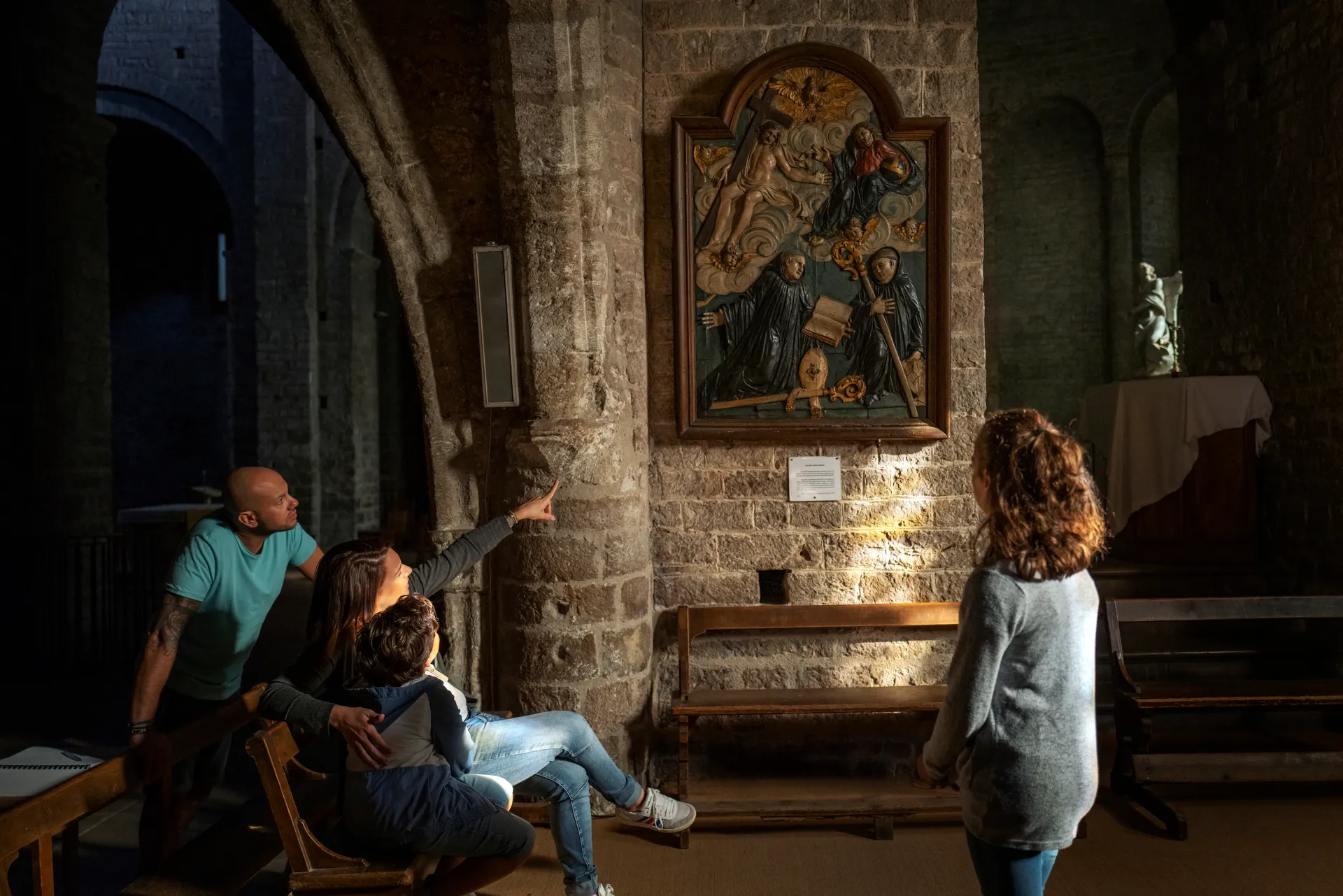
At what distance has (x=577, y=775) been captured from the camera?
9.86ft

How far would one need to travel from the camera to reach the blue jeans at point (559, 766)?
288cm

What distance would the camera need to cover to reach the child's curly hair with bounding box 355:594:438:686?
2377mm

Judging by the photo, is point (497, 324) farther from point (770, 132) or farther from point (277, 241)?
point (277, 241)

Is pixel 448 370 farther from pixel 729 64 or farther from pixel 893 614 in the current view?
pixel 893 614

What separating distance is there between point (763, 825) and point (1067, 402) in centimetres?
1016

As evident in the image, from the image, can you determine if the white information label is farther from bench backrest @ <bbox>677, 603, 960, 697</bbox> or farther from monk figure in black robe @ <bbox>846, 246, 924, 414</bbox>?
bench backrest @ <bbox>677, 603, 960, 697</bbox>

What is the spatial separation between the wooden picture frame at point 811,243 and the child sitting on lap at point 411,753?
7.07 ft

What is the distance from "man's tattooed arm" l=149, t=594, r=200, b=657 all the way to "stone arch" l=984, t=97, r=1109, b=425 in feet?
35.9

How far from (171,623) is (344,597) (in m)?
0.65

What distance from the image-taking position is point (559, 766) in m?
2.99

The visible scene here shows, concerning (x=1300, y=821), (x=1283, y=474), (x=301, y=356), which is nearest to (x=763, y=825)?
(x=1300, y=821)

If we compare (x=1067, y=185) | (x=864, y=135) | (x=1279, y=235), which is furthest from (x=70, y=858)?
(x=1067, y=185)

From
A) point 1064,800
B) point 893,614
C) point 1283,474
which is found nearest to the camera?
point 1064,800

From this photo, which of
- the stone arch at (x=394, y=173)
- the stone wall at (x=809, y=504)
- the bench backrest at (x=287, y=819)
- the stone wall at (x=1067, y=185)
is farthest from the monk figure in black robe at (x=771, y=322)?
the stone wall at (x=1067, y=185)
